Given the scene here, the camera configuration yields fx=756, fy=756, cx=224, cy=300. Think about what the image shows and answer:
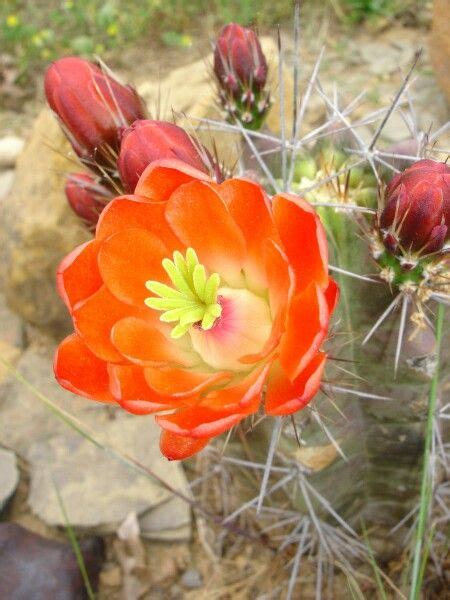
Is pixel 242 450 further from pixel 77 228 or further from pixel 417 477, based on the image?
pixel 77 228

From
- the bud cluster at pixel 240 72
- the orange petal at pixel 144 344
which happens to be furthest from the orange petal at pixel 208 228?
the bud cluster at pixel 240 72

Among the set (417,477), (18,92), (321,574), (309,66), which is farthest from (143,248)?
(18,92)

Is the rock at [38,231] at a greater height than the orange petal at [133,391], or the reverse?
the orange petal at [133,391]

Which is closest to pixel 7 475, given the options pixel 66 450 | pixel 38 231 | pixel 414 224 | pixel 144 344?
pixel 66 450

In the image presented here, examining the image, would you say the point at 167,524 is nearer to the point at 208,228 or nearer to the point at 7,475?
the point at 7,475

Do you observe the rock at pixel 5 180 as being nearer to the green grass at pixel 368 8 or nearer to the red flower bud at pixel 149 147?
the green grass at pixel 368 8

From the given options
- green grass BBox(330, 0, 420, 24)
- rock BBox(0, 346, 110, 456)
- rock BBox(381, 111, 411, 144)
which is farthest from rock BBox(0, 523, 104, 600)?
green grass BBox(330, 0, 420, 24)

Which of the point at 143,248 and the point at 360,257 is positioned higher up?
the point at 143,248
